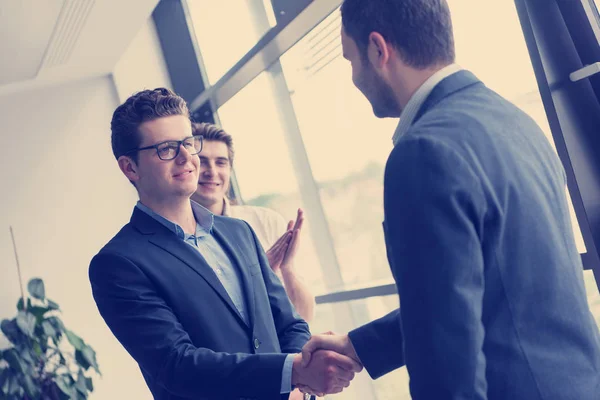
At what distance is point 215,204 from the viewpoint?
130 inches

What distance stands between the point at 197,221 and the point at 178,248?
0.71ft

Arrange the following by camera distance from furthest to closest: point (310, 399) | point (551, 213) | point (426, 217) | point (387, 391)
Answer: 1. point (387, 391)
2. point (310, 399)
3. point (551, 213)
4. point (426, 217)

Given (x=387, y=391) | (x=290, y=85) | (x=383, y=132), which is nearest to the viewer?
(x=383, y=132)

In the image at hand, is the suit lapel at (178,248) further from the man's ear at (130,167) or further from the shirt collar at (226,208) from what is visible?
the shirt collar at (226,208)

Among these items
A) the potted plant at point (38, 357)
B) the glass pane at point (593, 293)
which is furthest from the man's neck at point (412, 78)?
the potted plant at point (38, 357)

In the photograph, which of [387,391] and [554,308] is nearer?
[554,308]

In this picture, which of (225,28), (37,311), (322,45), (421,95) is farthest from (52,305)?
(421,95)

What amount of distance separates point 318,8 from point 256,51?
0.66 metres

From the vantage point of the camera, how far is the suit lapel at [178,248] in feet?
6.34

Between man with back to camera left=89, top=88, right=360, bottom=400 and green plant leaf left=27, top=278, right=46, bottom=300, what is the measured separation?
2760 millimetres

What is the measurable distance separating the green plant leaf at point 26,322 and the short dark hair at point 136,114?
2704 millimetres

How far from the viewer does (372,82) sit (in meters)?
1.40

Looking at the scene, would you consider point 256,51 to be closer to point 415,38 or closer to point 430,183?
point 415,38

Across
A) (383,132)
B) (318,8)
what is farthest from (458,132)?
(383,132)
